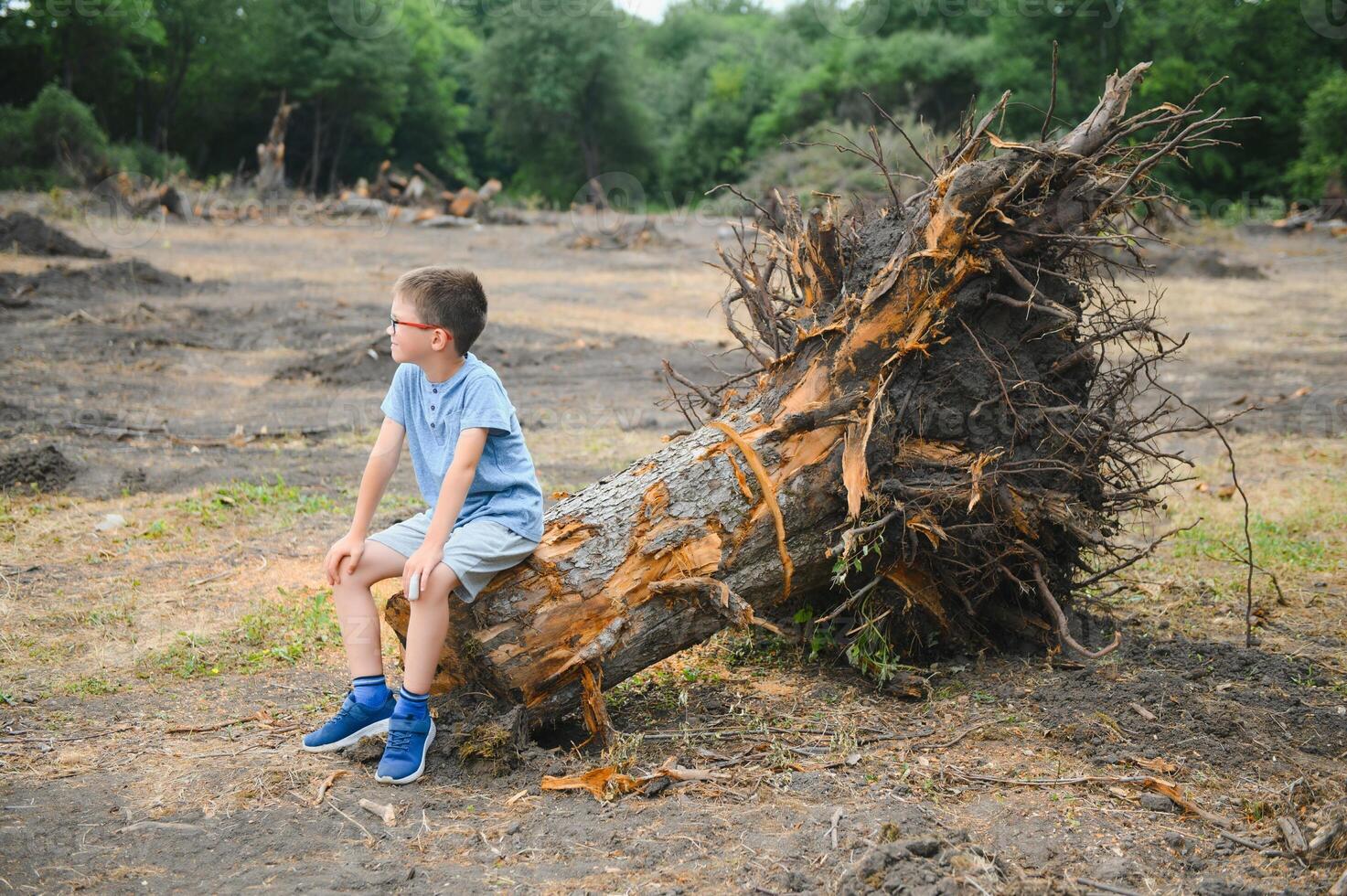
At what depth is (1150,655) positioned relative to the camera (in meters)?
4.38

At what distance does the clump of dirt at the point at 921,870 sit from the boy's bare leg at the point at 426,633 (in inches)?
53.8

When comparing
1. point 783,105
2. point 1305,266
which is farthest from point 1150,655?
point 783,105

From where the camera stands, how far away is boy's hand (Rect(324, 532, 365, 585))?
3.40m

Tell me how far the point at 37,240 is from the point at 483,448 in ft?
55.9

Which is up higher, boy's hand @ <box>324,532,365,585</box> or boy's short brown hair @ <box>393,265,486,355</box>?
boy's short brown hair @ <box>393,265,486,355</box>

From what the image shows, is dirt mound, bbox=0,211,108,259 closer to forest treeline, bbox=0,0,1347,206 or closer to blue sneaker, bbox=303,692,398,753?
forest treeline, bbox=0,0,1347,206

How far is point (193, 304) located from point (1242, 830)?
1351 centimetres

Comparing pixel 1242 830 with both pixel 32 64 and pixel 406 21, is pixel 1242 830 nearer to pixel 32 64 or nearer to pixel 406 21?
pixel 32 64

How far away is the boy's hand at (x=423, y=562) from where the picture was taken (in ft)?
10.7

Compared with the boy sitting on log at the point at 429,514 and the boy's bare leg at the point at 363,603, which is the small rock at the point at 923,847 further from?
the boy's bare leg at the point at 363,603

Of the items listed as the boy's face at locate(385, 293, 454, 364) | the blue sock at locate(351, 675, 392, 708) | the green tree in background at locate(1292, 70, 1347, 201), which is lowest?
the blue sock at locate(351, 675, 392, 708)

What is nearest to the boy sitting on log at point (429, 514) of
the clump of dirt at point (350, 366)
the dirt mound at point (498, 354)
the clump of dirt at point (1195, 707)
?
the clump of dirt at point (1195, 707)

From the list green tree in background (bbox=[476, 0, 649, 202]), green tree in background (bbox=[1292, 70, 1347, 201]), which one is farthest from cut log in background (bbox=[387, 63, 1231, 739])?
green tree in background (bbox=[476, 0, 649, 202])

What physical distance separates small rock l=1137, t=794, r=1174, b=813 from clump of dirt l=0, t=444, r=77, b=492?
6.13 m
